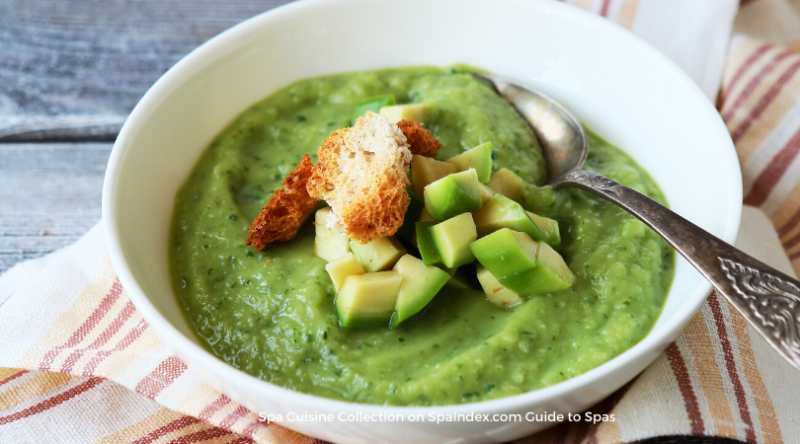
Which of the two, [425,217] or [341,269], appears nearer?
[341,269]

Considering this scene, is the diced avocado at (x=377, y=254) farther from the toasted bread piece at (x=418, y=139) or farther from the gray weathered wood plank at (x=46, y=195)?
the gray weathered wood plank at (x=46, y=195)

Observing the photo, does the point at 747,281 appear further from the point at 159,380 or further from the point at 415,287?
the point at 159,380

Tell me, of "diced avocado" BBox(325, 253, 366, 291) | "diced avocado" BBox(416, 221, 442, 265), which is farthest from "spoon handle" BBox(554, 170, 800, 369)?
"diced avocado" BBox(325, 253, 366, 291)

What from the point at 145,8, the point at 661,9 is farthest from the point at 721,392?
the point at 145,8

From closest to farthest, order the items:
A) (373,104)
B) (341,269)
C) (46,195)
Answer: (341,269) → (373,104) → (46,195)

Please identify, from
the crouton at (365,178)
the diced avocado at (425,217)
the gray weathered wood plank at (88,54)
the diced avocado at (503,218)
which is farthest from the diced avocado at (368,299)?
the gray weathered wood plank at (88,54)

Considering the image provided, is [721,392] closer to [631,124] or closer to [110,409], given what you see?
[631,124]

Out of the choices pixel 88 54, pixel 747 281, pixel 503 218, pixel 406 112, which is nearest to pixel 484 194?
pixel 503 218
